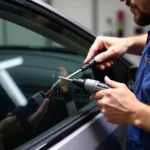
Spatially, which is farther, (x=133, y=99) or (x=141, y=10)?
(x=141, y=10)

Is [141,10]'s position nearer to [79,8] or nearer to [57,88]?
[57,88]

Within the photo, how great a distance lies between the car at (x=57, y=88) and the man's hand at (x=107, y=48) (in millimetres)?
73

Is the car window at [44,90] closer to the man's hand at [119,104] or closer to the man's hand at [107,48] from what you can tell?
the man's hand at [107,48]

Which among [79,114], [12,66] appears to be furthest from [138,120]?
[12,66]

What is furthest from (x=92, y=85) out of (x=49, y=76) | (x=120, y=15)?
(x=120, y=15)

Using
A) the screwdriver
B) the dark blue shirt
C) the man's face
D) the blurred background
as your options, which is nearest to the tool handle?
the screwdriver

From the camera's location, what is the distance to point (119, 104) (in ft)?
3.19

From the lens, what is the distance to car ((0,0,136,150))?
1.00m

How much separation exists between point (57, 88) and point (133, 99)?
39 cm

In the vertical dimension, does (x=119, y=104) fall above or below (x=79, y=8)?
below

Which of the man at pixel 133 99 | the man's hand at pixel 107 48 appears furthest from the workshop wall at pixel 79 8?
the man at pixel 133 99

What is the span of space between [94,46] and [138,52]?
1.08 feet

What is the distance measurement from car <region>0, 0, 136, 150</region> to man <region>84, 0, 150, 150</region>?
0.39ft

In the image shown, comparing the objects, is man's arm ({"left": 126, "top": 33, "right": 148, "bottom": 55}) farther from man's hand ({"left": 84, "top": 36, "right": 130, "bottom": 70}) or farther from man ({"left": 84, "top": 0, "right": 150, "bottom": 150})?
man ({"left": 84, "top": 0, "right": 150, "bottom": 150})
